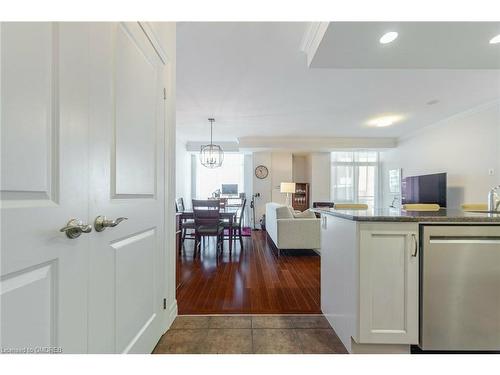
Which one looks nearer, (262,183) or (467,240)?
(467,240)

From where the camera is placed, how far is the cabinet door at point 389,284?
1352 mm

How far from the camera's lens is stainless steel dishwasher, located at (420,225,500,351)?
1.35 meters

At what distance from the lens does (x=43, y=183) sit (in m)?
0.70

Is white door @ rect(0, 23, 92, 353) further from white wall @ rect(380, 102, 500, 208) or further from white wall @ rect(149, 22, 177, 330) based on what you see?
white wall @ rect(380, 102, 500, 208)

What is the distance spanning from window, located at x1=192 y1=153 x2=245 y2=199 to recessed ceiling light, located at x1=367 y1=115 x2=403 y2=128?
4.18 metres

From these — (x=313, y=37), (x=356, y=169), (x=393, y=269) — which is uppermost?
(x=313, y=37)

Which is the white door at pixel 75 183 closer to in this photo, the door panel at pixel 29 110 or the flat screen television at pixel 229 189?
the door panel at pixel 29 110

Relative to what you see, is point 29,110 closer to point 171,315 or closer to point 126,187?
point 126,187

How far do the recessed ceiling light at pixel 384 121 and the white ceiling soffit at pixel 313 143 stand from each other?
1147 mm

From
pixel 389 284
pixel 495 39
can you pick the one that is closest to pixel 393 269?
pixel 389 284

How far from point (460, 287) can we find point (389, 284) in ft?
1.38

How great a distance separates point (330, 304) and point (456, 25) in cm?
229

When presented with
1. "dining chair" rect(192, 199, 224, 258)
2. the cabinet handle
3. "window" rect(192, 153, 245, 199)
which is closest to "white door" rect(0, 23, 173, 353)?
the cabinet handle
